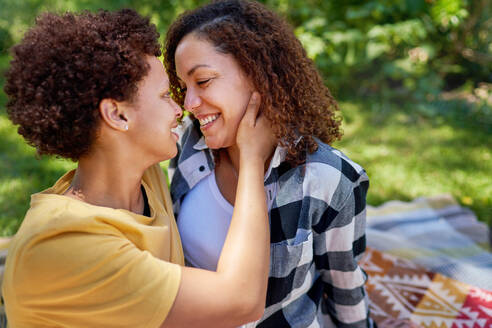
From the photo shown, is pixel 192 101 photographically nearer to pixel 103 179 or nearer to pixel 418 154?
pixel 103 179

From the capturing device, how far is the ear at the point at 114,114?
1389mm

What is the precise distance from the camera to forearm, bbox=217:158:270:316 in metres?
1.37

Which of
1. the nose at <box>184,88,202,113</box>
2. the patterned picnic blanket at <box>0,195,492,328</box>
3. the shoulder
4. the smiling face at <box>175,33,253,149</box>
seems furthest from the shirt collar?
the patterned picnic blanket at <box>0,195,492,328</box>

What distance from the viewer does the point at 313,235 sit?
6.15 ft

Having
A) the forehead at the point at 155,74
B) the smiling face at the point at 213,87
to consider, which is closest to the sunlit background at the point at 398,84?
the smiling face at the point at 213,87

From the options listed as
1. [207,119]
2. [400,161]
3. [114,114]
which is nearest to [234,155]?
[207,119]

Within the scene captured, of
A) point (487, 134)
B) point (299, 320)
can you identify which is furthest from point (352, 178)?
point (487, 134)

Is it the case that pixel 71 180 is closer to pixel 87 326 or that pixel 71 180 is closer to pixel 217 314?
pixel 87 326

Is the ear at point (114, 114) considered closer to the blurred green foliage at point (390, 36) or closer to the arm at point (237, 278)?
the arm at point (237, 278)

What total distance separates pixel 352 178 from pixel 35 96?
1235mm

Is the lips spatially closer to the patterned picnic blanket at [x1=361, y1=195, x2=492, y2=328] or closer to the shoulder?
the shoulder

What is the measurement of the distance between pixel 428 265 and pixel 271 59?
6.90 feet

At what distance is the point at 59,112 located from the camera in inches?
52.2

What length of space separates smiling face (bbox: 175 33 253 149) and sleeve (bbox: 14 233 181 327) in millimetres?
765
